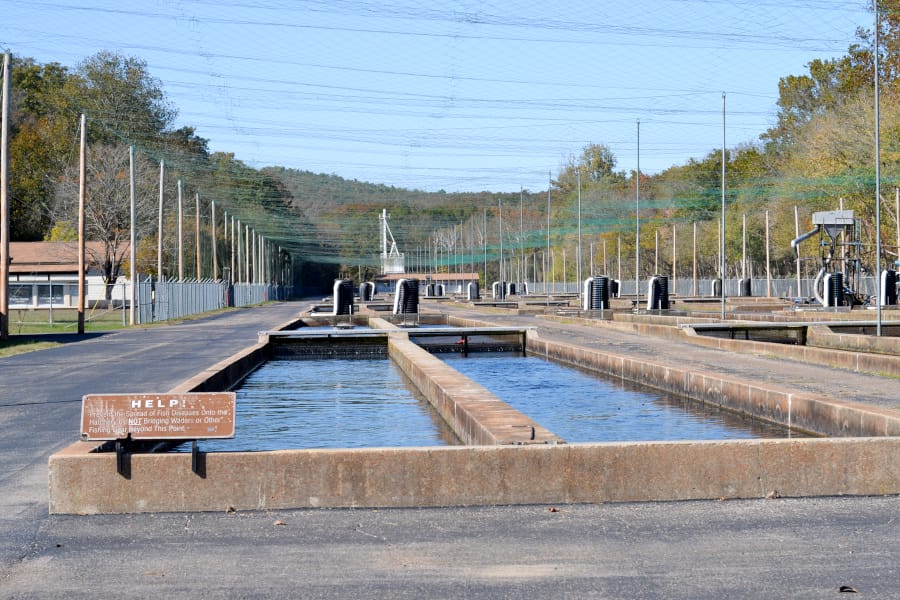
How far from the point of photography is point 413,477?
29.1 feet

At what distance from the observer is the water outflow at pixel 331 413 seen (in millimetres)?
13578

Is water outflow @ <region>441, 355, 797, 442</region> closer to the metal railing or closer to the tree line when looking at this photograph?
the metal railing

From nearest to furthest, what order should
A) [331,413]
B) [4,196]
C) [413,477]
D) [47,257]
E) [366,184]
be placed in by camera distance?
[413,477], [331,413], [4,196], [47,257], [366,184]

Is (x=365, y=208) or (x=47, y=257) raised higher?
(x=365, y=208)

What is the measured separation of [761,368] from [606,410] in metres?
4.70

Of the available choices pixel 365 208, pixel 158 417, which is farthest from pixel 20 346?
Answer: pixel 365 208

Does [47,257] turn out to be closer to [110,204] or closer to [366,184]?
[110,204]

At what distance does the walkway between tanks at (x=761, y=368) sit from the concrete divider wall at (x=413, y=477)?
230 inches

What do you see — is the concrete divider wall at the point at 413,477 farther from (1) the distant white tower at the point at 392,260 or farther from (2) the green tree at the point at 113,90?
(1) the distant white tower at the point at 392,260

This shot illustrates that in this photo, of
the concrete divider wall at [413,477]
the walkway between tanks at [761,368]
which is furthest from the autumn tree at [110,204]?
the concrete divider wall at [413,477]

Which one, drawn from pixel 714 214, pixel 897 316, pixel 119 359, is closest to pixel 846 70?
pixel 714 214

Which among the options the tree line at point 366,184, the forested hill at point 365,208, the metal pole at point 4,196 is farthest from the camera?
the forested hill at point 365,208

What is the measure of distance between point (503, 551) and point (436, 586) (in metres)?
0.91

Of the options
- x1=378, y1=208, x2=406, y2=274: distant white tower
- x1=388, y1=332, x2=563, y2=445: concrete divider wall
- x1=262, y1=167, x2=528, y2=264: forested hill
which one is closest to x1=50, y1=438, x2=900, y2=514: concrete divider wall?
x1=388, y1=332, x2=563, y2=445: concrete divider wall
